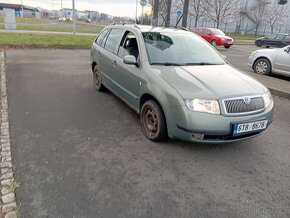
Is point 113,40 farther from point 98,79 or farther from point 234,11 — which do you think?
point 234,11

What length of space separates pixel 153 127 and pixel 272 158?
67.6 inches

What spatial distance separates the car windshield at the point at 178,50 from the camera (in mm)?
4105

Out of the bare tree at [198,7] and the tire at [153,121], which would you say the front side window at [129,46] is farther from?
the bare tree at [198,7]

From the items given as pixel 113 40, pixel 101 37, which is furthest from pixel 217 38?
pixel 113 40

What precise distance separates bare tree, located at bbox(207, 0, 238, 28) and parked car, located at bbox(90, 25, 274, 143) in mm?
33586

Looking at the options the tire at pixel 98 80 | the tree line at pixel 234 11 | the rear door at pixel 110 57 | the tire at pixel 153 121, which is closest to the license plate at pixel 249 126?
the tire at pixel 153 121

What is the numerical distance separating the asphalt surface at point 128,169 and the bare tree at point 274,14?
44.7 meters

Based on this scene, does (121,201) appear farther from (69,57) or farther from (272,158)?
(69,57)

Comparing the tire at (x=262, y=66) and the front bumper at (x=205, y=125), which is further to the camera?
the tire at (x=262, y=66)

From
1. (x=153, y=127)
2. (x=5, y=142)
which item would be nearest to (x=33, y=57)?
(x=5, y=142)

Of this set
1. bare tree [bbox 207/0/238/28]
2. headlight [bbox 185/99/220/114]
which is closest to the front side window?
headlight [bbox 185/99/220/114]

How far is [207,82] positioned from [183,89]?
0.42 m

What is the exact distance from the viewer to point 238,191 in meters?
2.81

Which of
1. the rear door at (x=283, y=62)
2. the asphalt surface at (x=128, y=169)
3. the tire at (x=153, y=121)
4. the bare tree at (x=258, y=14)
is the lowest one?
the asphalt surface at (x=128, y=169)
